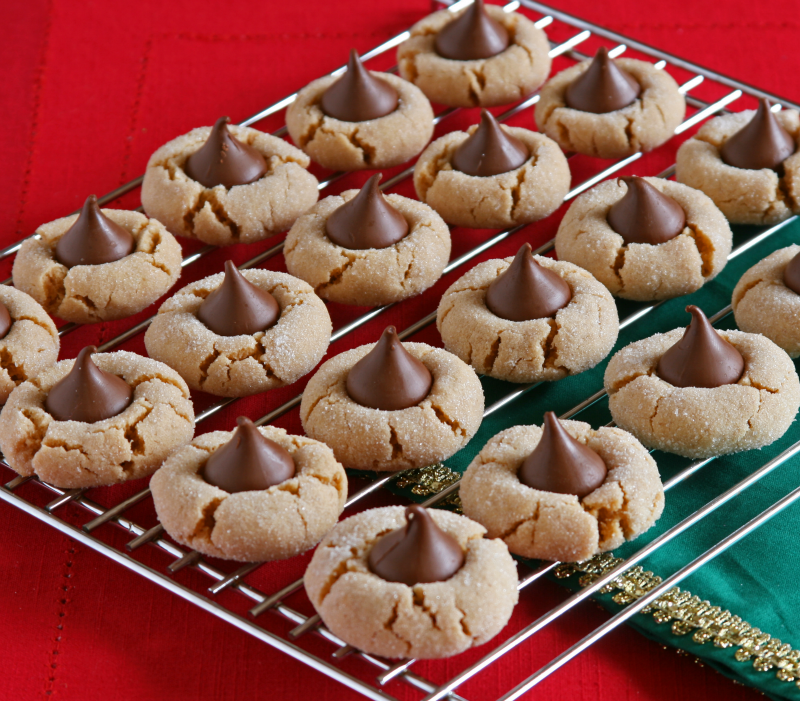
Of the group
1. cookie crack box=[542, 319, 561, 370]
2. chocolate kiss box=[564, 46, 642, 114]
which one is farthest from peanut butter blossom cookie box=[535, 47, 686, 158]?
cookie crack box=[542, 319, 561, 370]

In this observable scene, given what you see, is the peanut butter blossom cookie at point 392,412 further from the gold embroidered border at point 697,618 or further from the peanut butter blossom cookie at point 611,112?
the peanut butter blossom cookie at point 611,112

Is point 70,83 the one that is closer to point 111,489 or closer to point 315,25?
point 315,25

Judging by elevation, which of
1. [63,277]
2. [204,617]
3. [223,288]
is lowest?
[204,617]

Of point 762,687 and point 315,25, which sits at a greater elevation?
point 315,25

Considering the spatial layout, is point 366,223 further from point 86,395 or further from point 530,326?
point 86,395

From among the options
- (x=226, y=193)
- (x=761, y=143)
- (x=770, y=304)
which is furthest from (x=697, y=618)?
(x=226, y=193)

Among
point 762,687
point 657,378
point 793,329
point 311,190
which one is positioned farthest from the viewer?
point 311,190

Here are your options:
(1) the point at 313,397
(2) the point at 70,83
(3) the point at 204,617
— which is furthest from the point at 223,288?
(2) the point at 70,83
